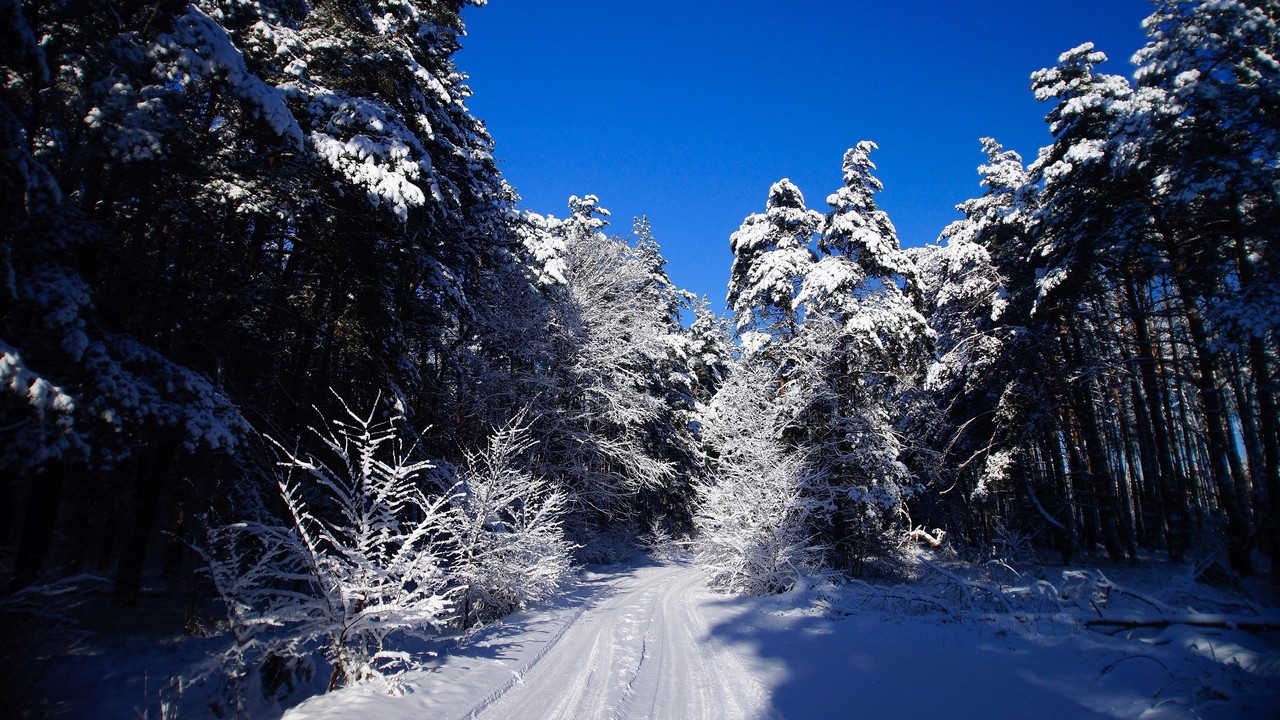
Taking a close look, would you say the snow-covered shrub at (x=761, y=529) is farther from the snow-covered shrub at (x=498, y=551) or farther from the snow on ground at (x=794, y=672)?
the snow-covered shrub at (x=498, y=551)

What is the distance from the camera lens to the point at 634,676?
20.0 ft

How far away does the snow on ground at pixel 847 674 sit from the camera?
14.4 ft

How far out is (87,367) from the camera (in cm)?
503

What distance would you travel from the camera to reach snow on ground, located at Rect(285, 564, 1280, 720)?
4387 mm

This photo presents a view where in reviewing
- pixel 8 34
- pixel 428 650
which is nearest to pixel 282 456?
pixel 428 650

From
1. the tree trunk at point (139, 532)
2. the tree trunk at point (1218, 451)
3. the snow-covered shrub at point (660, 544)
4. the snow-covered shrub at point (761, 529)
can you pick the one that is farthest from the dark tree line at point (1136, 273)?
the tree trunk at point (139, 532)

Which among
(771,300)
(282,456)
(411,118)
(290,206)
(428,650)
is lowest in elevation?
(428,650)

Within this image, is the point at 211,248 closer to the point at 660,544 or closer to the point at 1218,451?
the point at 1218,451

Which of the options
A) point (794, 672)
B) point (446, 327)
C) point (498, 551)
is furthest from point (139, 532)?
point (794, 672)

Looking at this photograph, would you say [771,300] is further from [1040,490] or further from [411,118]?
[1040,490]

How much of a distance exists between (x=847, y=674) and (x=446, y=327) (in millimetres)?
11570

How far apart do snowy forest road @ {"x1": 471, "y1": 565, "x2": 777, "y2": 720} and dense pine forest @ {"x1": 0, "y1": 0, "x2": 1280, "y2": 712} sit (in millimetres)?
1330

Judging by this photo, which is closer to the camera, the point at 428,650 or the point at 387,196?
the point at 428,650

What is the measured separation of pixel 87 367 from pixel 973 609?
37.6ft
